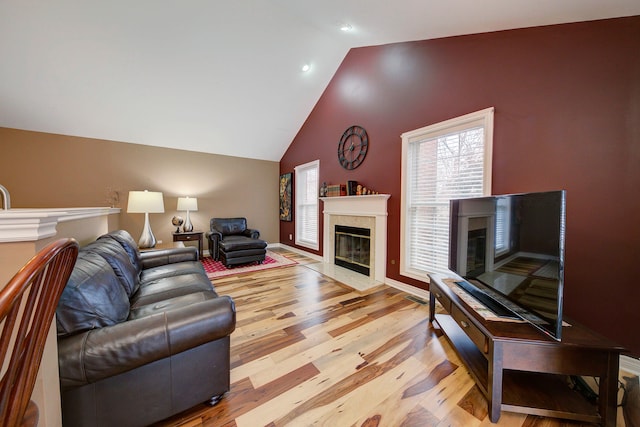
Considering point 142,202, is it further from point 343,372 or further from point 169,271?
point 343,372

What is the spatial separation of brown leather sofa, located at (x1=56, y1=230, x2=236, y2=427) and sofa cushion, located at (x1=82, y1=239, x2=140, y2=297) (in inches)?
7.5

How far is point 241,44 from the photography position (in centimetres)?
306

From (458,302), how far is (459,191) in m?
1.32

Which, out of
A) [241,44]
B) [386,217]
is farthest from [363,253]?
[241,44]

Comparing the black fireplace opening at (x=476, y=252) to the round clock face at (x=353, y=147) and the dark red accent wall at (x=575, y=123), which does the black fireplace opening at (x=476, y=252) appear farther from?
the round clock face at (x=353, y=147)

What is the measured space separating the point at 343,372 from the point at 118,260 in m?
1.87

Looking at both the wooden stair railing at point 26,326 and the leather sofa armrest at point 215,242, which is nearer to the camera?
the wooden stair railing at point 26,326

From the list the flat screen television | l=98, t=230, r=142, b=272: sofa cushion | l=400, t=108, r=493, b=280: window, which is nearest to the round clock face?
l=400, t=108, r=493, b=280: window

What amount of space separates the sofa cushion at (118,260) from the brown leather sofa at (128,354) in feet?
0.63

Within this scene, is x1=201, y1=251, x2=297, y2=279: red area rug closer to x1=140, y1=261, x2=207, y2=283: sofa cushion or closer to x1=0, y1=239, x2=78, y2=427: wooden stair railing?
x1=140, y1=261, x2=207, y2=283: sofa cushion

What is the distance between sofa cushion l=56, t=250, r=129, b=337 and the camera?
3.33 ft

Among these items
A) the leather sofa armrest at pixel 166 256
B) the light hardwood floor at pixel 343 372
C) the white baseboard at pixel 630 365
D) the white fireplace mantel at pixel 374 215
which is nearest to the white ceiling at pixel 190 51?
the white fireplace mantel at pixel 374 215

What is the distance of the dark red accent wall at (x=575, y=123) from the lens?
150cm

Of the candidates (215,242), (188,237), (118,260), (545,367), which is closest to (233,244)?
(215,242)
